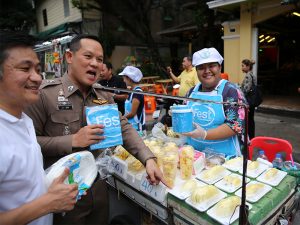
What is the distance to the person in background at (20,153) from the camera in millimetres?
1040

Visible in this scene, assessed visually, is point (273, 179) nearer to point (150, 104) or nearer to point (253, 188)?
point (253, 188)

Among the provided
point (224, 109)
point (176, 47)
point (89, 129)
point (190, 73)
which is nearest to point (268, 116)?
point (190, 73)

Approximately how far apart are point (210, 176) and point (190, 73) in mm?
4693

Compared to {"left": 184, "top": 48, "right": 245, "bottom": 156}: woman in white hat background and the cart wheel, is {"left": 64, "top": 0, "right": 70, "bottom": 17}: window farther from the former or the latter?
the cart wheel

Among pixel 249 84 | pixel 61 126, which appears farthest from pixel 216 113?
pixel 249 84

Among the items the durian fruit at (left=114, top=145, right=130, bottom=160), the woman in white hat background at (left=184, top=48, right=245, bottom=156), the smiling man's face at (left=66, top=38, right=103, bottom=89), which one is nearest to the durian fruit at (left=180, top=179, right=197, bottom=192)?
the woman in white hat background at (left=184, top=48, right=245, bottom=156)

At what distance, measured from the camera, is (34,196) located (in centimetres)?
117

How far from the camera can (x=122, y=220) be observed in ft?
7.27

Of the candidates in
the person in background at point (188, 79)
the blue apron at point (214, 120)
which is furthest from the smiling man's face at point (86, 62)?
the person in background at point (188, 79)

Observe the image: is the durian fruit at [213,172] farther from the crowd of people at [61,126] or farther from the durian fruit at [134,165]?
the durian fruit at [134,165]

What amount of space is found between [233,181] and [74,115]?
3.68ft

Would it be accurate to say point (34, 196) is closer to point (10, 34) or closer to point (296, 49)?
point (10, 34)

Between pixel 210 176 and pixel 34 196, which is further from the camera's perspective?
pixel 210 176

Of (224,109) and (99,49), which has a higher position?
(99,49)
